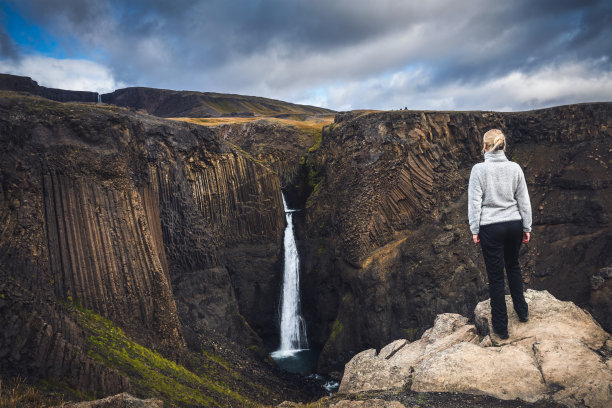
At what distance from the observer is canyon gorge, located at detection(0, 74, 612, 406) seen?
35.7 feet

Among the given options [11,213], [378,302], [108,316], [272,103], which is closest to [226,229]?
[378,302]

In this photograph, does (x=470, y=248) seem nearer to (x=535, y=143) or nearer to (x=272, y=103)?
(x=535, y=143)

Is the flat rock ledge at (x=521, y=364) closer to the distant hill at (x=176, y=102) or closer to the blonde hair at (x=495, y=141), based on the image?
the blonde hair at (x=495, y=141)

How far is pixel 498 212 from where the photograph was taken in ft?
21.2

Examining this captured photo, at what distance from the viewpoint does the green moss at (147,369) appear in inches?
382

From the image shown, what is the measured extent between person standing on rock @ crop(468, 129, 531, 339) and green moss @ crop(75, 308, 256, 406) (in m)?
7.48

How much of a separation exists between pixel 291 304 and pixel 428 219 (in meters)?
11.6

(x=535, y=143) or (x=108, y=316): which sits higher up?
(x=535, y=143)

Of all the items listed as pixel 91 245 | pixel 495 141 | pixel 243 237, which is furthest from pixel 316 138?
pixel 495 141

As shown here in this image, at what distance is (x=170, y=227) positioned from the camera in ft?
68.5

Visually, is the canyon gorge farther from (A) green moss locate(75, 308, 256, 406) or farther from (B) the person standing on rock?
(B) the person standing on rock

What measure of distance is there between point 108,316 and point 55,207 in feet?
12.6

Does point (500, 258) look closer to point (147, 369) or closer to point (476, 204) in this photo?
point (476, 204)

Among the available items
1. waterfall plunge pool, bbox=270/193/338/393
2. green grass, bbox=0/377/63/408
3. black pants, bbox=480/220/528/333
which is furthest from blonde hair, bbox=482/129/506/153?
waterfall plunge pool, bbox=270/193/338/393
